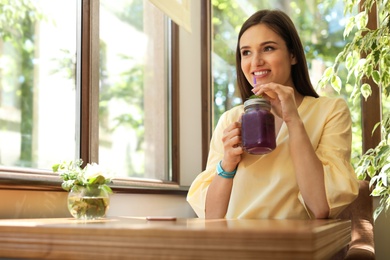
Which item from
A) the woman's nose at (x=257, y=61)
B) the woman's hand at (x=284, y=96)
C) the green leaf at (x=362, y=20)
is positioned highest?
the green leaf at (x=362, y=20)

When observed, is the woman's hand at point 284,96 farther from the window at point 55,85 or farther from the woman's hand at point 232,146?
the window at point 55,85

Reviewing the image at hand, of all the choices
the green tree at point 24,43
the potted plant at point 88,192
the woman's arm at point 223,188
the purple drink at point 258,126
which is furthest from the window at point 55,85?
the purple drink at point 258,126

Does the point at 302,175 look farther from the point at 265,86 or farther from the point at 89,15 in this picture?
the point at 89,15

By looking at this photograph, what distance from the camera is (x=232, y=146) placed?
1.58 m

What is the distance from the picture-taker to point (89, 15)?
2.30m

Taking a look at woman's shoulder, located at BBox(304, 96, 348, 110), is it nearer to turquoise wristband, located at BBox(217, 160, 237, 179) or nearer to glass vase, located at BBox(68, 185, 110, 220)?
turquoise wristband, located at BBox(217, 160, 237, 179)

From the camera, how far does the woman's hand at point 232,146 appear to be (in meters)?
1.53

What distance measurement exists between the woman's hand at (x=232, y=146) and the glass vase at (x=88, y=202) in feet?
1.25

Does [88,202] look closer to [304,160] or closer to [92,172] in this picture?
[92,172]

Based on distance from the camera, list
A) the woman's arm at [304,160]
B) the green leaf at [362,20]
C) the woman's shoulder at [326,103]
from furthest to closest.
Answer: the green leaf at [362,20]
the woman's shoulder at [326,103]
the woman's arm at [304,160]

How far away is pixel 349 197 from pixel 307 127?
312mm

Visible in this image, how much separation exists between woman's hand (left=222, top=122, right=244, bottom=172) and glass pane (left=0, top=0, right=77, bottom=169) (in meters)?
0.84

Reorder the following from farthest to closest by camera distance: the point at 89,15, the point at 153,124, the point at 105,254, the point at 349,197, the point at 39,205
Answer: the point at 153,124
the point at 89,15
the point at 39,205
the point at 349,197
the point at 105,254

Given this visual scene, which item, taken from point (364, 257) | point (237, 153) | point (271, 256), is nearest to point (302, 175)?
point (237, 153)
